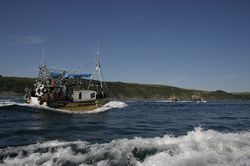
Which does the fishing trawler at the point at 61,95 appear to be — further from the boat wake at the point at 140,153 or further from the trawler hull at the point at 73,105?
the boat wake at the point at 140,153

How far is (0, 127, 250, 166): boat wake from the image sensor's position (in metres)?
12.9

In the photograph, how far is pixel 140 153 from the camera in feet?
46.8

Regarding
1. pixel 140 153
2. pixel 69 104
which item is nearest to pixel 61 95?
pixel 69 104

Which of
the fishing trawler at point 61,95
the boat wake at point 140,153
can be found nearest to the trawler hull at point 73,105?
Result: the fishing trawler at point 61,95

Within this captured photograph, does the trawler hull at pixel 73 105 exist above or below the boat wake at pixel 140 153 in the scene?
above

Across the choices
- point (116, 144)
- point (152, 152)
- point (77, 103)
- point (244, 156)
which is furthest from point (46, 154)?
point (77, 103)

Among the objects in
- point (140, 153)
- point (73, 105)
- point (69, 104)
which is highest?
point (69, 104)

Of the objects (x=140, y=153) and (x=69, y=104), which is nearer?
(x=140, y=153)

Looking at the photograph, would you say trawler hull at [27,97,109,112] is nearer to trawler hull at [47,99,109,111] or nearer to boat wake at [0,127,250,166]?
trawler hull at [47,99,109,111]

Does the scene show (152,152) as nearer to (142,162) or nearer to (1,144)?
(142,162)

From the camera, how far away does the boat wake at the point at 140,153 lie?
12914mm

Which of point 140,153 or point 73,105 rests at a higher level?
point 73,105

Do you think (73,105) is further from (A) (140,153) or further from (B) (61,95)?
(A) (140,153)

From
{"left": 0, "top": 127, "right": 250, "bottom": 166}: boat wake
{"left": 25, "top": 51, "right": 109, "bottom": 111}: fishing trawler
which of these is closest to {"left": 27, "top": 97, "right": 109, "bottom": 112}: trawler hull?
{"left": 25, "top": 51, "right": 109, "bottom": 111}: fishing trawler
